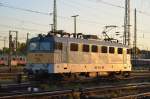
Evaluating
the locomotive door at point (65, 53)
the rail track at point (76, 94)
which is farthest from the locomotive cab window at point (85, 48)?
the rail track at point (76, 94)

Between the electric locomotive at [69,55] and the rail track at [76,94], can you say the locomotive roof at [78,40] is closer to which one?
the electric locomotive at [69,55]

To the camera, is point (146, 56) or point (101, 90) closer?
point (101, 90)

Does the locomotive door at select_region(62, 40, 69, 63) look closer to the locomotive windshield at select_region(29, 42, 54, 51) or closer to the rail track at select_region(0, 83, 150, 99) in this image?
the locomotive windshield at select_region(29, 42, 54, 51)

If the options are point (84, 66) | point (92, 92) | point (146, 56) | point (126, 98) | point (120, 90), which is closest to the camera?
point (126, 98)

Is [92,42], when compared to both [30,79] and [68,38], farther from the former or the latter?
[30,79]

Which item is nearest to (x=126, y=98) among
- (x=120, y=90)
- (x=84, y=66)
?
(x=120, y=90)

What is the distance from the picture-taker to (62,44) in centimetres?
2716

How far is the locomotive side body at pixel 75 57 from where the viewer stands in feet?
87.2

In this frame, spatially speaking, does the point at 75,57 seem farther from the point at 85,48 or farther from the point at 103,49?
the point at 103,49

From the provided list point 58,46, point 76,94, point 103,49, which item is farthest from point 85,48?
point 76,94

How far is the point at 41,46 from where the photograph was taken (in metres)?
27.3

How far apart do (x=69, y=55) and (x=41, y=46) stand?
1929 mm

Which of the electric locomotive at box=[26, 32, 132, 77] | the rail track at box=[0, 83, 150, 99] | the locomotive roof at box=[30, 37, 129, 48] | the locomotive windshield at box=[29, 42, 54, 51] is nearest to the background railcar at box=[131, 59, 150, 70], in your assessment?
the locomotive roof at box=[30, 37, 129, 48]

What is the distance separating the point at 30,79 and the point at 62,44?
315 centimetres
